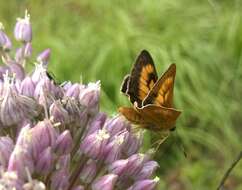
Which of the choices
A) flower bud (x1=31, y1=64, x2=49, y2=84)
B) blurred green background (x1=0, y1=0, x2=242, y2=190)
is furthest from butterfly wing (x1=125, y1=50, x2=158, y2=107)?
blurred green background (x1=0, y1=0, x2=242, y2=190)

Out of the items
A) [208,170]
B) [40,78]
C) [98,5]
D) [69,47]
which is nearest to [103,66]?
[69,47]

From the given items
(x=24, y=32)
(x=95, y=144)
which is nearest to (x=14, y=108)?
(x=95, y=144)

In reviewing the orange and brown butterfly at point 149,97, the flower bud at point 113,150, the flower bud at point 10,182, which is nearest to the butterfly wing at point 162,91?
the orange and brown butterfly at point 149,97

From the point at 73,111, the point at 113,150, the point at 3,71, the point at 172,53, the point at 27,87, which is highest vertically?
the point at 172,53

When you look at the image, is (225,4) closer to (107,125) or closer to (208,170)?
(208,170)

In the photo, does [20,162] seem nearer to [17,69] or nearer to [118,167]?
[118,167]
